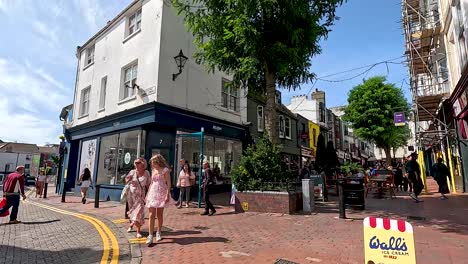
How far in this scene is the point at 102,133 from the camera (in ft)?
53.4

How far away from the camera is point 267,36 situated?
35.4ft

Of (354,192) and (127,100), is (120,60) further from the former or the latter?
(354,192)

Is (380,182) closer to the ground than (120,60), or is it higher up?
closer to the ground

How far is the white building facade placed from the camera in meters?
13.4

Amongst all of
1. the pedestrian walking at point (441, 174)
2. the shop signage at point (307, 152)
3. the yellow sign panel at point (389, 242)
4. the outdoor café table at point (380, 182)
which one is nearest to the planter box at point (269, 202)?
the yellow sign panel at point (389, 242)

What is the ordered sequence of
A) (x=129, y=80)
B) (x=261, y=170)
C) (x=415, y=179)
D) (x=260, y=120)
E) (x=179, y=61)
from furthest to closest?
(x=260, y=120), (x=129, y=80), (x=179, y=61), (x=415, y=179), (x=261, y=170)

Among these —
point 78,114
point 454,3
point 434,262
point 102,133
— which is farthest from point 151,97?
point 454,3

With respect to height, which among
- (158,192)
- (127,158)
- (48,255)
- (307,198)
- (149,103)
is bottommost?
(48,255)

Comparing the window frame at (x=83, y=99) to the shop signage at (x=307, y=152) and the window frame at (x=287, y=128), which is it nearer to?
the window frame at (x=287, y=128)

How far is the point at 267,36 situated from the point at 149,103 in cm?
579

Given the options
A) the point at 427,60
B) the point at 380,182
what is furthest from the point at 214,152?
the point at 427,60

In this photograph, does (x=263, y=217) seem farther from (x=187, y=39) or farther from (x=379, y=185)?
(x=187, y=39)

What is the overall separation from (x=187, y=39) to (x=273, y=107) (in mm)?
6611

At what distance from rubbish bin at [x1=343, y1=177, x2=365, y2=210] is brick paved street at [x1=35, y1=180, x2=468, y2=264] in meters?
0.39
